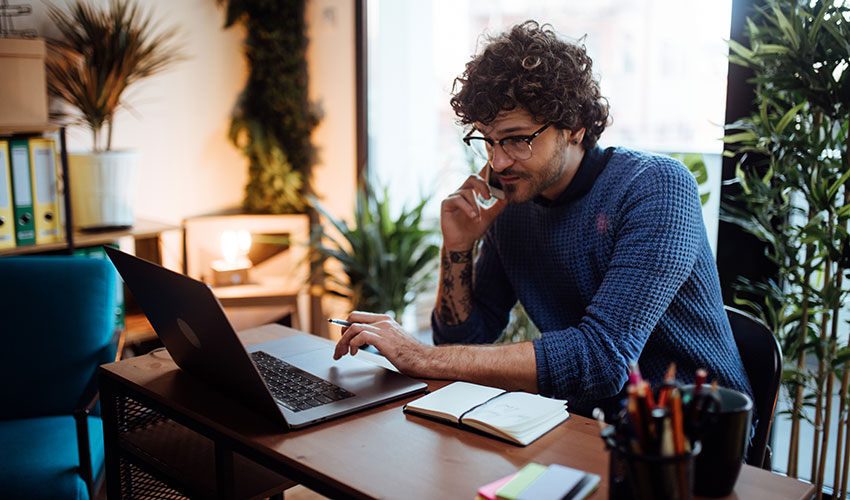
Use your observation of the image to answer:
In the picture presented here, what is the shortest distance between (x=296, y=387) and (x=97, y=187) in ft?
6.33

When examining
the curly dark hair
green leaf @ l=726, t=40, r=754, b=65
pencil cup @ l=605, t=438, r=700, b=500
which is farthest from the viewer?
green leaf @ l=726, t=40, r=754, b=65

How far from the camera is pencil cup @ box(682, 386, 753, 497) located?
927 mm

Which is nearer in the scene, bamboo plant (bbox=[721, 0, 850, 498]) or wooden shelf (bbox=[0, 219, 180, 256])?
bamboo plant (bbox=[721, 0, 850, 498])

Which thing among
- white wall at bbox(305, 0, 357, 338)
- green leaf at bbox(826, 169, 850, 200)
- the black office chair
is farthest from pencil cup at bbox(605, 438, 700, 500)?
white wall at bbox(305, 0, 357, 338)

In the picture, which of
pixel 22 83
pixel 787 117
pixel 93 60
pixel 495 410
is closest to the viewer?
pixel 495 410

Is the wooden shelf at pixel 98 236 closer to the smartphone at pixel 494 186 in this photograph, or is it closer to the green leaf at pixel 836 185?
the smartphone at pixel 494 186

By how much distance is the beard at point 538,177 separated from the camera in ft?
5.60

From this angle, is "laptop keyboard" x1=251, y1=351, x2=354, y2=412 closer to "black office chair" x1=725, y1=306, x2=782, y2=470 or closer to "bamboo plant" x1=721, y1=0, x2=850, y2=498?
"black office chair" x1=725, y1=306, x2=782, y2=470

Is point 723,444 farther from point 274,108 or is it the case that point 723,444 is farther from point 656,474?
point 274,108

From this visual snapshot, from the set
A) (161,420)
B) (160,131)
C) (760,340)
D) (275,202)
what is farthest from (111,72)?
(760,340)

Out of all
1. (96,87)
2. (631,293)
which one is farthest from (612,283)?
(96,87)

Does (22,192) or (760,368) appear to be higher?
(22,192)

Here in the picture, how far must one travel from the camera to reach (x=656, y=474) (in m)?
0.83

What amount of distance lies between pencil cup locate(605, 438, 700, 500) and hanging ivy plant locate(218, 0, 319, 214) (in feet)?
10.4
